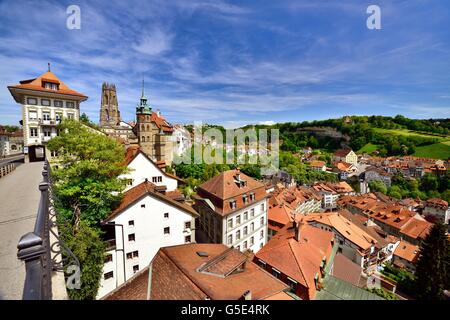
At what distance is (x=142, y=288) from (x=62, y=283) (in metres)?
2.48

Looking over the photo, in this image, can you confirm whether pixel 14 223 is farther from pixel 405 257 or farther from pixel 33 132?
pixel 405 257

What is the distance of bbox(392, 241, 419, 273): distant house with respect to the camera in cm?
3303

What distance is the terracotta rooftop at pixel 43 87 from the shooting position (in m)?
21.3

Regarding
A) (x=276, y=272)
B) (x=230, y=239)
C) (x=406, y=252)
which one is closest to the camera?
(x=276, y=272)

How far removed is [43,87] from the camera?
2284 cm

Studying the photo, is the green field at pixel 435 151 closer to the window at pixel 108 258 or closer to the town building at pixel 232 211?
the town building at pixel 232 211

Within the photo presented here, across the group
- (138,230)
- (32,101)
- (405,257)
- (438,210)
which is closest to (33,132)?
(32,101)

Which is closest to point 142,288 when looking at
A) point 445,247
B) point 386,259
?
point 445,247

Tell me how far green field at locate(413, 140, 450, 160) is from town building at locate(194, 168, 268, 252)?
11289cm

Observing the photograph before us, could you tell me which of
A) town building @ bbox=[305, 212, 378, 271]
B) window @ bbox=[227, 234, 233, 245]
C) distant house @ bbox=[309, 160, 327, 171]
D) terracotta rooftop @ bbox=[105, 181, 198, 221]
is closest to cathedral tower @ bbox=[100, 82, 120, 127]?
terracotta rooftop @ bbox=[105, 181, 198, 221]

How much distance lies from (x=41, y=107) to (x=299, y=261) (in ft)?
94.1

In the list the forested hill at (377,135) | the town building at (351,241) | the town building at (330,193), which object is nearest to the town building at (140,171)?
the town building at (351,241)

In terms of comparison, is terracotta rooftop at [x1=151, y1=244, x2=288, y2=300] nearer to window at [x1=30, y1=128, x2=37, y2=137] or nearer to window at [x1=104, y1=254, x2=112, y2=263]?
window at [x1=104, y1=254, x2=112, y2=263]
